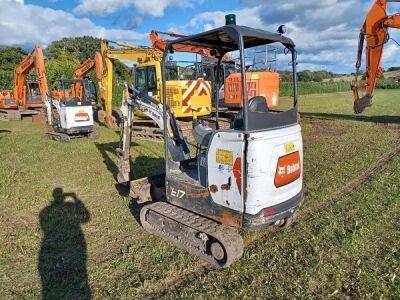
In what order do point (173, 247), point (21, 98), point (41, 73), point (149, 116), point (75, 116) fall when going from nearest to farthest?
point (173, 247) → point (149, 116) → point (75, 116) → point (41, 73) → point (21, 98)

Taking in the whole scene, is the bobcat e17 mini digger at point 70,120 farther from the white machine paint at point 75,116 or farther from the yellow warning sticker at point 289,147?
the yellow warning sticker at point 289,147

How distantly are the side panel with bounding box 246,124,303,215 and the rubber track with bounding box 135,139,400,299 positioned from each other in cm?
85

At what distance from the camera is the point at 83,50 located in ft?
217

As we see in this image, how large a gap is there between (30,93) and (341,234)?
64.6ft

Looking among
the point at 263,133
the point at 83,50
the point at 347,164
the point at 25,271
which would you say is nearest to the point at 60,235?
the point at 25,271

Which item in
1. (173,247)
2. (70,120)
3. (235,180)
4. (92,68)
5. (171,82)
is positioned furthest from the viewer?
(92,68)

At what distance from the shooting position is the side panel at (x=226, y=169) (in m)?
3.62

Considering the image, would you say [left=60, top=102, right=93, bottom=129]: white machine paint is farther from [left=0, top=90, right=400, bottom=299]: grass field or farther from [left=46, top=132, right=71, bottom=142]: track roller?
[left=0, top=90, right=400, bottom=299]: grass field

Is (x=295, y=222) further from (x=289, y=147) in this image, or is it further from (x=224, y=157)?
(x=224, y=157)

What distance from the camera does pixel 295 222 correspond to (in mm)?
5047

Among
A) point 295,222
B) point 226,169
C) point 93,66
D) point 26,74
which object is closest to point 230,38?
point 226,169

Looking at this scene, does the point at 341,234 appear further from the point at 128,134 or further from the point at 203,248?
the point at 128,134

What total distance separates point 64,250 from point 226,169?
2302 millimetres

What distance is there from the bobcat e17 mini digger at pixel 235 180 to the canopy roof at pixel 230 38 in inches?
0.4
